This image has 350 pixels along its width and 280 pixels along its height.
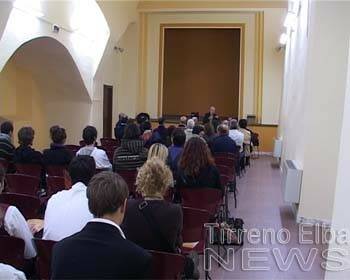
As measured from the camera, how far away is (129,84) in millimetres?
15703

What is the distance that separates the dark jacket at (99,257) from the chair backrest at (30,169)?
3581mm

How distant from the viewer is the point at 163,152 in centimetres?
487

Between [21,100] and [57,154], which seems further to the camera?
[21,100]

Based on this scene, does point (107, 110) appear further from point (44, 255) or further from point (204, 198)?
point (44, 255)

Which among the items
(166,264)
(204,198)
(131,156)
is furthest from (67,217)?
(131,156)

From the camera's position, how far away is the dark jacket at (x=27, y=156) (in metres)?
5.43

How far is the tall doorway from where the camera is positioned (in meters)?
14.0

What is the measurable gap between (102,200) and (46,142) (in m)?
11.3

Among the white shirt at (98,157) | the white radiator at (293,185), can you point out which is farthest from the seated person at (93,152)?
the white radiator at (293,185)

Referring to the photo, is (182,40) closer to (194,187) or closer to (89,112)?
(89,112)

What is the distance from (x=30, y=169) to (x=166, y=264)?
338 cm

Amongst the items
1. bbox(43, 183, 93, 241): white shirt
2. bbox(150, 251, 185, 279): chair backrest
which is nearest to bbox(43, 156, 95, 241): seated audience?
bbox(43, 183, 93, 241): white shirt

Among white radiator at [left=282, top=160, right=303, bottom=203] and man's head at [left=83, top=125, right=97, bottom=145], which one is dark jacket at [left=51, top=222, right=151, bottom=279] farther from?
white radiator at [left=282, top=160, right=303, bottom=203]

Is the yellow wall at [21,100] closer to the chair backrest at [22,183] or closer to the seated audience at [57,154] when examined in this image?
the seated audience at [57,154]
